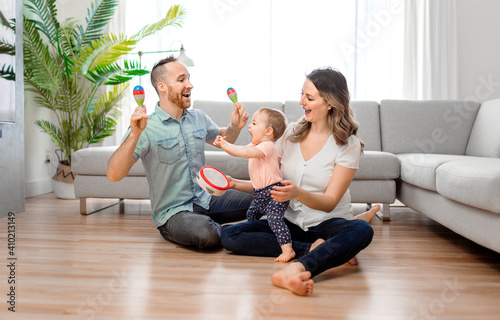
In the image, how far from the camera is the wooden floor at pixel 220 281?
131 centimetres

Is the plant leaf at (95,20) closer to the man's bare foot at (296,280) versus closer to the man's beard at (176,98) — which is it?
the man's beard at (176,98)

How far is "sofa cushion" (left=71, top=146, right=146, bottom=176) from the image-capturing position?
284 centimetres

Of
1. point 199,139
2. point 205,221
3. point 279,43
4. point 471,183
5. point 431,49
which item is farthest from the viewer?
point 279,43

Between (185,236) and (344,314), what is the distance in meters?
0.91

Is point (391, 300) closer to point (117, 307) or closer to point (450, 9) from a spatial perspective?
point (117, 307)

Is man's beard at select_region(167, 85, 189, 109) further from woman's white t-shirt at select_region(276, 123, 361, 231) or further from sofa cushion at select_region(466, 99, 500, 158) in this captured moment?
sofa cushion at select_region(466, 99, 500, 158)

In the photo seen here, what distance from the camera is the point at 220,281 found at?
1.59 meters

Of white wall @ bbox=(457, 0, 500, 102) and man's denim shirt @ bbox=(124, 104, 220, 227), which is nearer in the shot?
man's denim shirt @ bbox=(124, 104, 220, 227)

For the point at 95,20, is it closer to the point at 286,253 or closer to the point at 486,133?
the point at 286,253

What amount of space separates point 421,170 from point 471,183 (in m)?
0.63

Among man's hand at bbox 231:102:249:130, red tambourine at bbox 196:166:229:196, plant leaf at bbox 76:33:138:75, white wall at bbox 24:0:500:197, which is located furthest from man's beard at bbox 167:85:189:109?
white wall at bbox 24:0:500:197

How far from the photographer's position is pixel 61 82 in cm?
380

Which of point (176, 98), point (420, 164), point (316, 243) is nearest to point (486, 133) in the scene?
point (420, 164)

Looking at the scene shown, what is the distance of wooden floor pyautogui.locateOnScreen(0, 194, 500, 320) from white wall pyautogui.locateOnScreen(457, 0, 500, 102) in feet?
8.12
